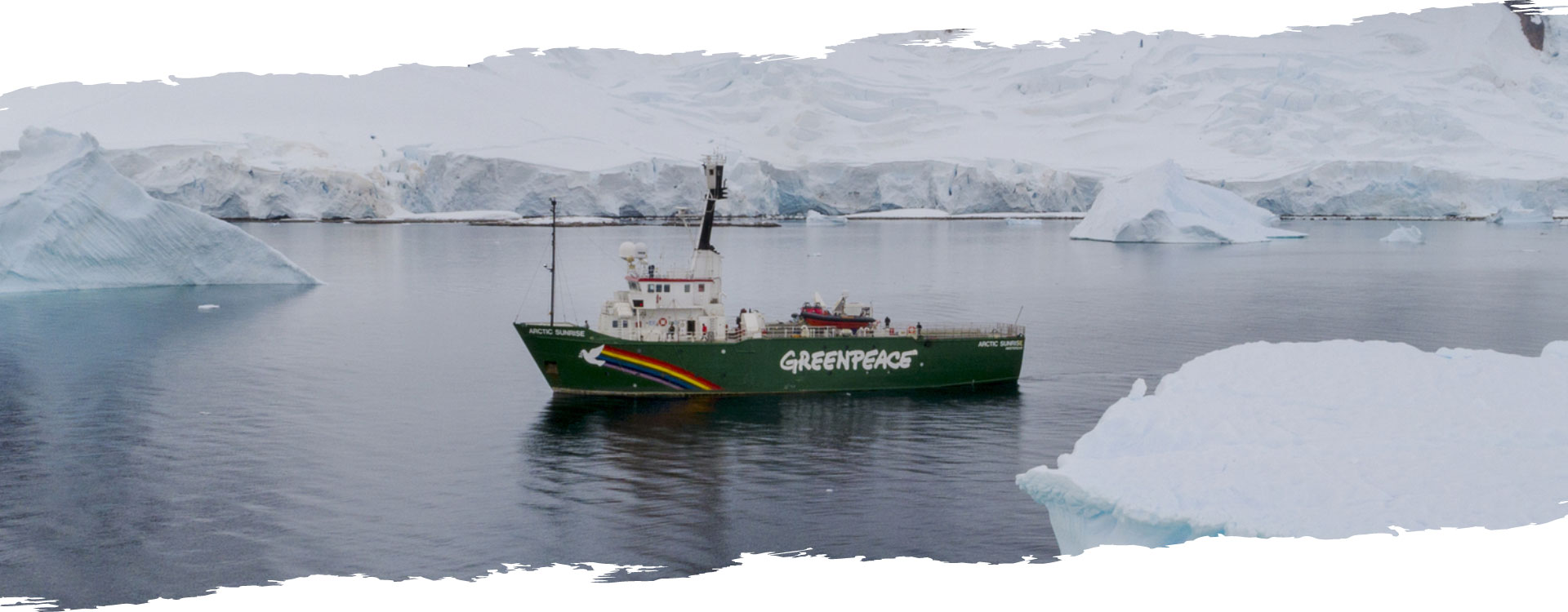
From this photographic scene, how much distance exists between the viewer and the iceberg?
67.1 m

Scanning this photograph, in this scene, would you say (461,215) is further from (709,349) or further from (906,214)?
(709,349)

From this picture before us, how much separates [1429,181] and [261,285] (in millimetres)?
138686

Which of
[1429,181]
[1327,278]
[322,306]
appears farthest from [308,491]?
[1429,181]

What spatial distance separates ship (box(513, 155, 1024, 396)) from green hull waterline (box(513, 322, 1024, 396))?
0.08 ft

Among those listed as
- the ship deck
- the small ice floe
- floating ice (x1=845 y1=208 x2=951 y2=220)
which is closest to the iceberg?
the ship deck

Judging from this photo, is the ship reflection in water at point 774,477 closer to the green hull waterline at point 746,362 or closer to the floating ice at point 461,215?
the green hull waterline at point 746,362

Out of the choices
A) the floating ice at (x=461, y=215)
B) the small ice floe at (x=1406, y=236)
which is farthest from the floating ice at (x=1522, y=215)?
the floating ice at (x=461, y=215)

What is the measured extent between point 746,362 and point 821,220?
146041mm

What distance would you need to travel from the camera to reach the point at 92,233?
227 ft

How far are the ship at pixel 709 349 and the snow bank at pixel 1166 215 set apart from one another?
83.8 meters

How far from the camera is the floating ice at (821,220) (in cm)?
17338

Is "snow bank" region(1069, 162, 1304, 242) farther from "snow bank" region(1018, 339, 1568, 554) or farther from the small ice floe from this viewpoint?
"snow bank" region(1018, 339, 1568, 554)

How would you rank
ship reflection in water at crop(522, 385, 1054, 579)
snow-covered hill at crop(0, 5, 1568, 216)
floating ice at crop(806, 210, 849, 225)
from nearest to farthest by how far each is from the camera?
ship reflection in water at crop(522, 385, 1054, 579) → snow-covered hill at crop(0, 5, 1568, 216) → floating ice at crop(806, 210, 849, 225)

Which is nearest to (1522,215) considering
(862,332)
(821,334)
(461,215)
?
(461,215)
